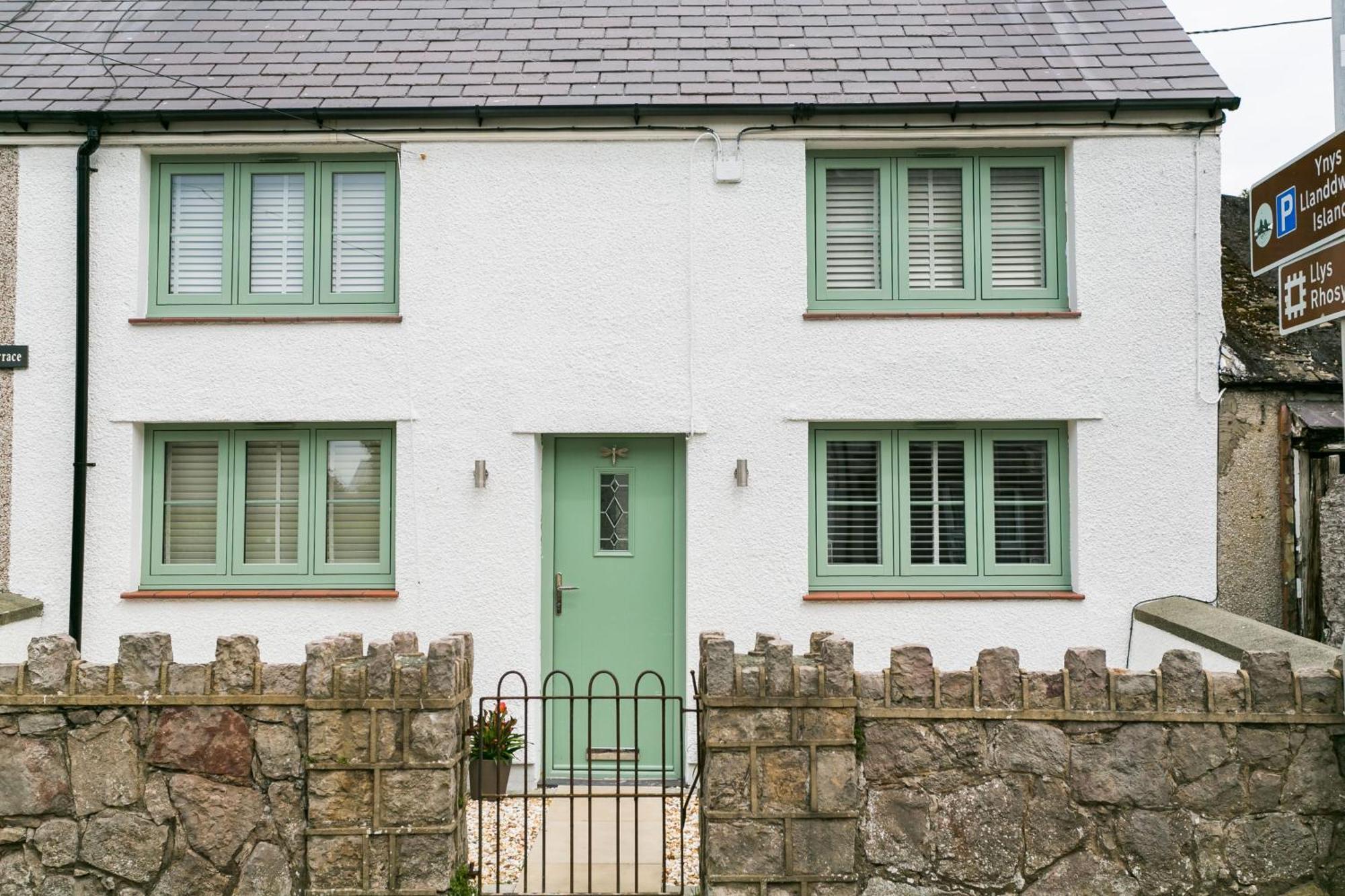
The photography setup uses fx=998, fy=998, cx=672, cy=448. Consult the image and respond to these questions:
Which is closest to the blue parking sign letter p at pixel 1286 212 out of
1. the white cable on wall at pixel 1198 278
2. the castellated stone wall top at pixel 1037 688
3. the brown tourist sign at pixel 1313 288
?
the brown tourist sign at pixel 1313 288

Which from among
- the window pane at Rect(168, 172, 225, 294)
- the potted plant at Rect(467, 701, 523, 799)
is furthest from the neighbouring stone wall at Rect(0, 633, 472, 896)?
the window pane at Rect(168, 172, 225, 294)

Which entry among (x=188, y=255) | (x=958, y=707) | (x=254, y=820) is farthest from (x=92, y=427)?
(x=958, y=707)

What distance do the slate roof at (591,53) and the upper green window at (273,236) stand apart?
54 centimetres

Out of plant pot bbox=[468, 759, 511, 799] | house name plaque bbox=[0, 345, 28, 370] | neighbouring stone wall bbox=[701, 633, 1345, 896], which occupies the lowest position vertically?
plant pot bbox=[468, 759, 511, 799]

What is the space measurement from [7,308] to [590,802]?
5.94m

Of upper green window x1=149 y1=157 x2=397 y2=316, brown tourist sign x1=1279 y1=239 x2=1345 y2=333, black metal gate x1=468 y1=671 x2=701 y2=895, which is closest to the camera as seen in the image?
brown tourist sign x1=1279 y1=239 x2=1345 y2=333

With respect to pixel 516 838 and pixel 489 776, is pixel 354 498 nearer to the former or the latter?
pixel 489 776

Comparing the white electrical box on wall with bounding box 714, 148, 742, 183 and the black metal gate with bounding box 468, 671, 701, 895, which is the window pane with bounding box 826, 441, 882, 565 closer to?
the black metal gate with bounding box 468, 671, 701, 895

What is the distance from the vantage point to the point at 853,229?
24.7 feet

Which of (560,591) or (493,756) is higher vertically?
(560,591)

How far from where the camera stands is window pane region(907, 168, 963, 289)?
7.48 metres

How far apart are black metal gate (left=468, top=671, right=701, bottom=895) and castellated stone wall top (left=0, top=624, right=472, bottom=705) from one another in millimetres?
346

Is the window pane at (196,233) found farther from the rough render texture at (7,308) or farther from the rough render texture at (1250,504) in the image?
the rough render texture at (1250,504)

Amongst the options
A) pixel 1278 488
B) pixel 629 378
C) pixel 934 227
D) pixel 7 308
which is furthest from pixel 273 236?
pixel 1278 488
